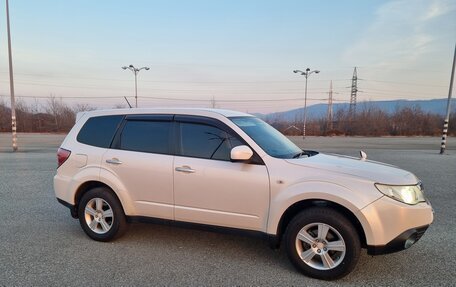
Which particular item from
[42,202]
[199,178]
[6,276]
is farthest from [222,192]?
[42,202]

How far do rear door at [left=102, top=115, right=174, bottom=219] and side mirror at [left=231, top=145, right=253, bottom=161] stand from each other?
939 millimetres

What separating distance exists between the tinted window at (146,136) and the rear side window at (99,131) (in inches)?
8.5

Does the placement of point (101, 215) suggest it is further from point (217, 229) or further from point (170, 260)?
point (217, 229)

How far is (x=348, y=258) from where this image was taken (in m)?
3.24

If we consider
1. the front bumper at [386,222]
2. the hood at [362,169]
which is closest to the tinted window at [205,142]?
the hood at [362,169]

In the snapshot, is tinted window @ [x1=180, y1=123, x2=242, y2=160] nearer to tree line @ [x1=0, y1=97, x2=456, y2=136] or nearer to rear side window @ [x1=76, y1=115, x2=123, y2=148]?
rear side window @ [x1=76, y1=115, x2=123, y2=148]

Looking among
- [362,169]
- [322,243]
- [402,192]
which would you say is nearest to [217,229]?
[322,243]

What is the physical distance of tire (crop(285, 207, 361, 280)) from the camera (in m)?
3.24

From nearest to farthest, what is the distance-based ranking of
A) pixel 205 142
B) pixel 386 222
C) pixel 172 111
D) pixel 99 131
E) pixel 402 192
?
pixel 386 222 < pixel 402 192 < pixel 205 142 < pixel 172 111 < pixel 99 131

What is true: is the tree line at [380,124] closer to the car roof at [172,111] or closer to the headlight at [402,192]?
the car roof at [172,111]

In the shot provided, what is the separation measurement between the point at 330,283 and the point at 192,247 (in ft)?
5.91

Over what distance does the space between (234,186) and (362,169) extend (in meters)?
1.45

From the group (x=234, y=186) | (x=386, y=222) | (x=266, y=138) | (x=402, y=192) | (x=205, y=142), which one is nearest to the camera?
(x=386, y=222)

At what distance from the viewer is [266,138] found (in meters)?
4.05
